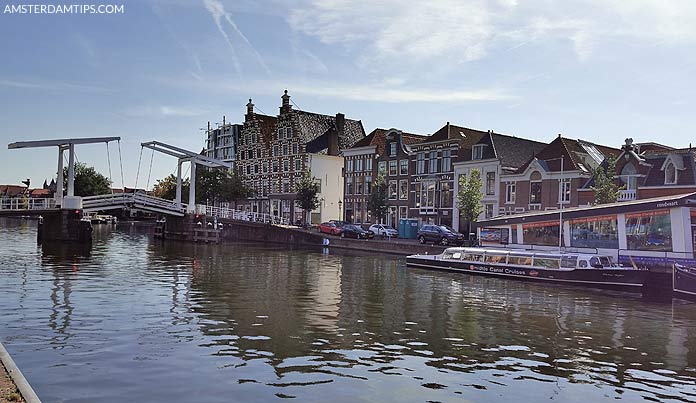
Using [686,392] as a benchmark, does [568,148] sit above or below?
above

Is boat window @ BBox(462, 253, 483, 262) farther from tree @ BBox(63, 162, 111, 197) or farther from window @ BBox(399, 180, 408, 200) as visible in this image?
tree @ BBox(63, 162, 111, 197)

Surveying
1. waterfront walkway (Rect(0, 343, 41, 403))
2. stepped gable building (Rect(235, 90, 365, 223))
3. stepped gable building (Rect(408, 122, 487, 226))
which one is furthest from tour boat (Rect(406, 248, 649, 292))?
stepped gable building (Rect(235, 90, 365, 223))

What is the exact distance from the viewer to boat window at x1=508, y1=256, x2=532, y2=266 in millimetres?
37969

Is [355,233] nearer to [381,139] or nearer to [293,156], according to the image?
[381,139]

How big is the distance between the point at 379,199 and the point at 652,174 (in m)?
30.8

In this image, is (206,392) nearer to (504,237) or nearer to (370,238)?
(504,237)

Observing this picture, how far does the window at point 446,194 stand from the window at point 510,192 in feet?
25.2

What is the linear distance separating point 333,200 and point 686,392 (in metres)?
79.5

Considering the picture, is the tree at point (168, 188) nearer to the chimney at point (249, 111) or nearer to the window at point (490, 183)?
the chimney at point (249, 111)

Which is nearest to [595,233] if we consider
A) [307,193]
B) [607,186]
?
[607,186]

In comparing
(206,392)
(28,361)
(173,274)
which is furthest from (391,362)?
(173,274)

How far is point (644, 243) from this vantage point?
1410 inches

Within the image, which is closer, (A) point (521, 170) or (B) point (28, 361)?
(B) point (28, 361)

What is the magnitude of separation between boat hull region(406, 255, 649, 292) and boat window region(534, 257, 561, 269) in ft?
1.38
